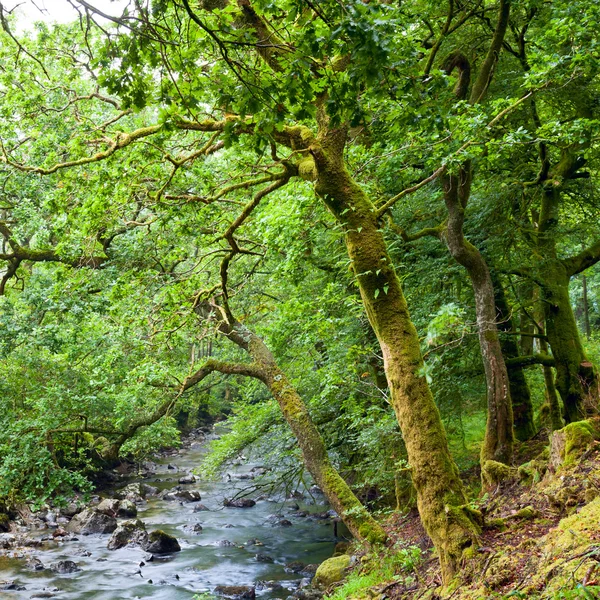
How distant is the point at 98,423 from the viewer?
523 inches

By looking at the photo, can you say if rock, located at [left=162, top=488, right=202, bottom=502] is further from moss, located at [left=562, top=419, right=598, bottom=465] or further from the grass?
moss, located at [left=562, top=419, right=598, bottom=465]

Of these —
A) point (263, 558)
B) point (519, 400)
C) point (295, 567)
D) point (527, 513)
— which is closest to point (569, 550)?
point (527, 513)

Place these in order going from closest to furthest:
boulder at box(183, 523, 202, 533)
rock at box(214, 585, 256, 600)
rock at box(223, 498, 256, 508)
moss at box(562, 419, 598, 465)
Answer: moss at box(562, 419, 598, 465) → rock at box(214, 585, 256, 600) → boulder at box(183, 523, 202, 533) → rock at box(223, 498, 256, 508)

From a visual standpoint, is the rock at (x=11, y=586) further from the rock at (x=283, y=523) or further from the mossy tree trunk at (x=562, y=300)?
the mossy tree trunk at (x=562, y=300)

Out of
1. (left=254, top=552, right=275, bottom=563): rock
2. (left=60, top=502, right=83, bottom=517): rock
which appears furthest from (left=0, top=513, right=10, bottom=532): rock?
(left=254, top=552, right=275, bottom=563): rock

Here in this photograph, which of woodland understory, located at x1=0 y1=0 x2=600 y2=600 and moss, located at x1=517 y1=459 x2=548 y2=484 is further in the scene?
moss, located at x1=517 y1=459 x2=548 y2=484

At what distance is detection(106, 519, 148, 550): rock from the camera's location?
13.7 meters

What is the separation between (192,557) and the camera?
513 inches

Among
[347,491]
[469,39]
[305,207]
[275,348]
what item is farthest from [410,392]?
[275,348]

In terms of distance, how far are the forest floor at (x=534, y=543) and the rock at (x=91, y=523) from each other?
9.51 meters

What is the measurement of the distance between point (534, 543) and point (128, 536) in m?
12.1

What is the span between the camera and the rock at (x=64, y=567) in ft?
38.6

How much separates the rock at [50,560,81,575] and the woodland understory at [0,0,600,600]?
6.14ft

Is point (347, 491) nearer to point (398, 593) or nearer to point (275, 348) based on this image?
point (398, 593)
